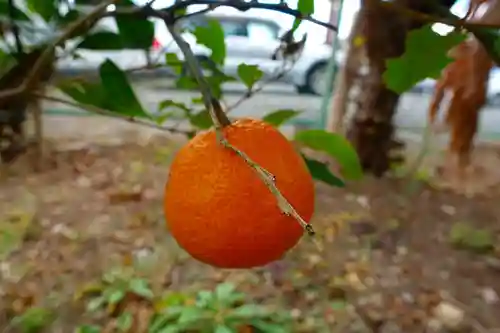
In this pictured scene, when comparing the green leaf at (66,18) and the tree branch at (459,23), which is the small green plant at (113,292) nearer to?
the green leaf at (66,18)

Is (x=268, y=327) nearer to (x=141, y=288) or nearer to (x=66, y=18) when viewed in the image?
(x=141, y=288)

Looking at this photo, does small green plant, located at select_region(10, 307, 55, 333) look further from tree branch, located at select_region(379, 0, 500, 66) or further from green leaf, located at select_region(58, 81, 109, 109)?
tree branch, located at select_region(379, 0, 500, 66)

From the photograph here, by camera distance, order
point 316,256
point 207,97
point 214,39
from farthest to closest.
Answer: point 316,256 < point 214,39 < point 207,97

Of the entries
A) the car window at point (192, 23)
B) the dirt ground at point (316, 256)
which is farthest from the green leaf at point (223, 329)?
the car window at point (192, 23)

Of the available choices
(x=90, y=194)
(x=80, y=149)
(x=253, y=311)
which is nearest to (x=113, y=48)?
(x=253, y=311)

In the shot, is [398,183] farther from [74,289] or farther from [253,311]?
[74,289]

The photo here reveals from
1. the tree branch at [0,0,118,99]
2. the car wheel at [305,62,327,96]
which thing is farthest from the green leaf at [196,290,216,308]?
the car wheel at [305,62,327,96]

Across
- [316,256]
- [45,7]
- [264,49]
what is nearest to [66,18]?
[45,7]
